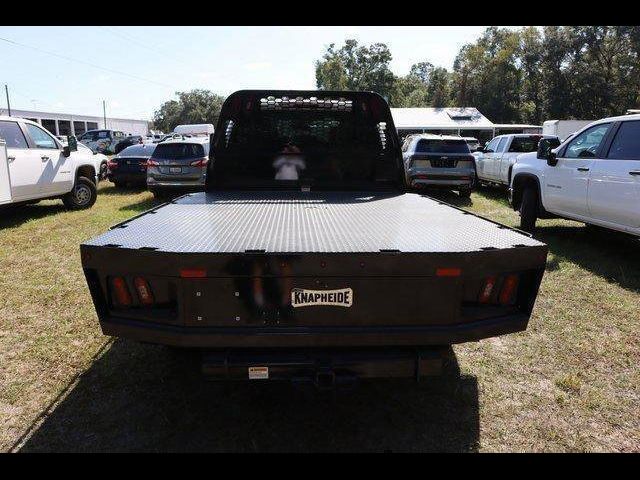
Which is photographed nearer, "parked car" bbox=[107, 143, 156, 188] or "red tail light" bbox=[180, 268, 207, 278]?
"red tail light" bbox=[180, 268, 207, 278]

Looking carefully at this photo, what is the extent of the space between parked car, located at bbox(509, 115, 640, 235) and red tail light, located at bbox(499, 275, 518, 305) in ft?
13.7

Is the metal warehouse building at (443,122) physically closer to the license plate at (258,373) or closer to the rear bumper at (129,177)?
the rear bumper at (129,177)

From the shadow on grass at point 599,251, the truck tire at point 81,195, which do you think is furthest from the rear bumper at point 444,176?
the truck tire at point 81,195

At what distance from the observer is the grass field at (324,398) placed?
2.78 m

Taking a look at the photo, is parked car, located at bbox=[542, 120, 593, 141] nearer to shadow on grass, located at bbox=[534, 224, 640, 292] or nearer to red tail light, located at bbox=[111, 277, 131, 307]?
shadow on grass, located at bbox=[534, 224, 640, 292]

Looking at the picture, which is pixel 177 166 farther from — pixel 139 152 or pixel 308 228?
pixel 308 228

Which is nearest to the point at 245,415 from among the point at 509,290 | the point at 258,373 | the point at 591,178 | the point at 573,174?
the point at 258,373

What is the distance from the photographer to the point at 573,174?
6.94 meters

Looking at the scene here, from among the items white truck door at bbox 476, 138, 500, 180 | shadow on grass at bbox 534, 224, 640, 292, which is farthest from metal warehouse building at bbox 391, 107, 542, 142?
shadow on grass at bbox 534, 224, 640, 292

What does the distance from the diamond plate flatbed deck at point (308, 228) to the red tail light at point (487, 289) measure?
192 millimetres

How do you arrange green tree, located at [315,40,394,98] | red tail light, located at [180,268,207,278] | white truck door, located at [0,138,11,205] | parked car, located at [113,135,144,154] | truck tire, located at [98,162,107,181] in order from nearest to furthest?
red tail light, located at [180,268,207,278] < white truck door, located at [0,138,11,205] < truck tire, located at [98,162,107,181] < parked car, located at [113,135,144,154] < green tree, located at [315,40,394,98]

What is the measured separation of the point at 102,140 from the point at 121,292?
34.5 m

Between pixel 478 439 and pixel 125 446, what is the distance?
2034mm

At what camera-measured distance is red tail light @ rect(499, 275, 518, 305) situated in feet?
8.58
